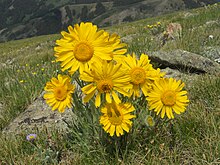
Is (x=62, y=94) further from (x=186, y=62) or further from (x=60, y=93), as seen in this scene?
(x=186, y=62)

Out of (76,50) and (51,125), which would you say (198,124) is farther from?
(51,125)

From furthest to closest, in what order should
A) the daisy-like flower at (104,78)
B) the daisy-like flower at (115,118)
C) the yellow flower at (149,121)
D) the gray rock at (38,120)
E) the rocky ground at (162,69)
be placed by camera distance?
the rocky ground at (162,69)
the gray rock at (38,120)
the yellow flower at (149,121)
the daisy-like flower at (115,118)
the daisy-like flower at (104,78)

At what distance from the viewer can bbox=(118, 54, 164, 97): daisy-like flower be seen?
227 centimetres

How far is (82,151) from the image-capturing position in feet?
9.21

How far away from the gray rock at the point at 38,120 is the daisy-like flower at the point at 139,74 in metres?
1.63

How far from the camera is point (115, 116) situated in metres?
2.20

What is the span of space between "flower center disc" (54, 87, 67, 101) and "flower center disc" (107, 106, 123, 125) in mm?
452

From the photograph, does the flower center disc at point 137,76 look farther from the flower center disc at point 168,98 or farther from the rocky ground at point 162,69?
the rocky ground at point 162,69

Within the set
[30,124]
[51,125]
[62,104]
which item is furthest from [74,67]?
[30,124]

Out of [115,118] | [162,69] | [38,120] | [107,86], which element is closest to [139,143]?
[115,118]

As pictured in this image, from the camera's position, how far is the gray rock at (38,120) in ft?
12.4

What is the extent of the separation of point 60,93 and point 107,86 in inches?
22.3

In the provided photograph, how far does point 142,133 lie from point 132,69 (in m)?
0.75

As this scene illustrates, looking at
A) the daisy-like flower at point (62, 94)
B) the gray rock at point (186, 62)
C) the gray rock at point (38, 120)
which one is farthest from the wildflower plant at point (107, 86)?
the gray rock at point (186, 62)
